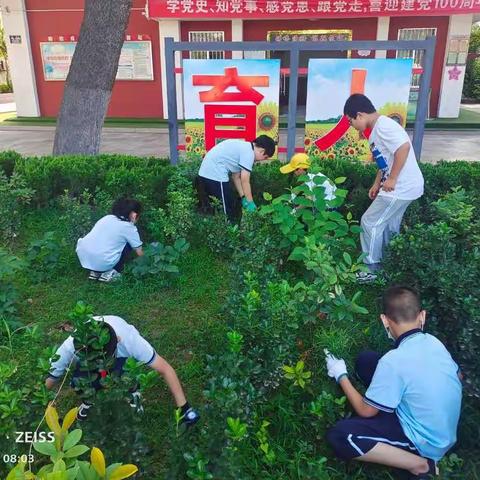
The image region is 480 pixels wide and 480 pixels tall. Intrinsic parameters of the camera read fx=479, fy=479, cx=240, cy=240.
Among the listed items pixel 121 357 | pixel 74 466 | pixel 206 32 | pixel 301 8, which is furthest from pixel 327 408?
pixel 206 32

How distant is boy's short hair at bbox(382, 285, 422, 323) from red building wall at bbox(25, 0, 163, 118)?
43.6 ft

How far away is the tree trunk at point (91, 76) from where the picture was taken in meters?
6.01

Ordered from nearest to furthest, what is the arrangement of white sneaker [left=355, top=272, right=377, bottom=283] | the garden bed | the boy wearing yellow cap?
the garden bed < the boy wearing yellow cap < white sneaker [left=355, top=272, right=377, bottom=283]

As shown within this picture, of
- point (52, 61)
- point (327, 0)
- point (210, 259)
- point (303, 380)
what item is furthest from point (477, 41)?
point (303, 380)

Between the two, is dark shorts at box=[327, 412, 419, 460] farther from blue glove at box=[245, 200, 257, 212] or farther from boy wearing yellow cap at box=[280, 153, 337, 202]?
blue glove at box=[245, 200, 257, 212]

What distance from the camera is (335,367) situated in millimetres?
2459

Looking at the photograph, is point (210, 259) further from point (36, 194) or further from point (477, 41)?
point (477, 41)

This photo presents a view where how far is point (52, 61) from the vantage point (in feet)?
48.2

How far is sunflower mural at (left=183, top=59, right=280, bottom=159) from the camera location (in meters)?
5.73

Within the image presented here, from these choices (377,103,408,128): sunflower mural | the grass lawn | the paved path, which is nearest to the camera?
the grass lawn

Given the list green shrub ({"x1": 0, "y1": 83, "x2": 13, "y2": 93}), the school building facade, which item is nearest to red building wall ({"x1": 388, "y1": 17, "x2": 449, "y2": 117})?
the school building facade

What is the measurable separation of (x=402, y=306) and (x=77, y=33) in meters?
14.6

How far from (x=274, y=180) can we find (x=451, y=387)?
324 cm

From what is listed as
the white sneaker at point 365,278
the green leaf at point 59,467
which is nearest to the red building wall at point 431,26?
the white sneaker at point 365,278
